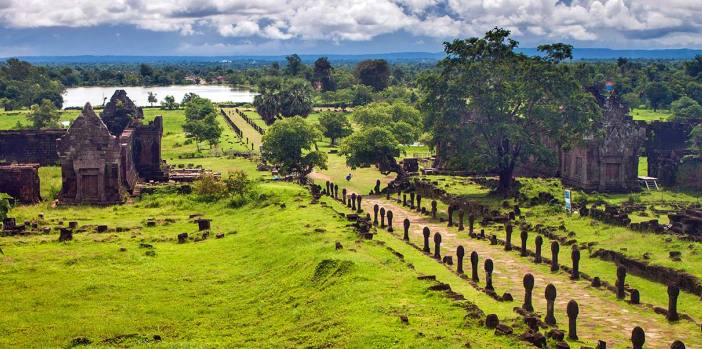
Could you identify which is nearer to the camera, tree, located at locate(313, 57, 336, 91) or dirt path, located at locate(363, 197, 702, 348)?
dirt path, located at locate(363, 197, 702, 348)

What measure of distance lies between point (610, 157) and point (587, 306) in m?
29.9

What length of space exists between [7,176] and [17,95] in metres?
93.3

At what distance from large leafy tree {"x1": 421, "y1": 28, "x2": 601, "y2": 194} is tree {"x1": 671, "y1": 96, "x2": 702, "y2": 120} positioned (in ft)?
166

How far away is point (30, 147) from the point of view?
64.2 meters

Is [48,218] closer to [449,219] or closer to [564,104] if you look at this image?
[449,219]

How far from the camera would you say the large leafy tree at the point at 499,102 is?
48094 millimetres

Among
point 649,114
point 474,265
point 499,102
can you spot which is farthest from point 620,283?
point 649,114

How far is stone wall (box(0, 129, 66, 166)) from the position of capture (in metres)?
64.1

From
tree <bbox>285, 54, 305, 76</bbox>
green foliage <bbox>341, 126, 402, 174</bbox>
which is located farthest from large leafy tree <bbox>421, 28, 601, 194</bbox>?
tree <bbox>285, 54, 305, 76</bbox>

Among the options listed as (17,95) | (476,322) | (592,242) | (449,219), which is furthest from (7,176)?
(17,95)

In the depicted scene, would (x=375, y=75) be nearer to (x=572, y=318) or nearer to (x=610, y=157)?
(x=610, y=157)

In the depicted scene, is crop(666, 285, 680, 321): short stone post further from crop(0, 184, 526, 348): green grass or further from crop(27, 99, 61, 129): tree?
crop(27, 99, 61, 129): tree

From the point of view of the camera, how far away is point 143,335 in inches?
909

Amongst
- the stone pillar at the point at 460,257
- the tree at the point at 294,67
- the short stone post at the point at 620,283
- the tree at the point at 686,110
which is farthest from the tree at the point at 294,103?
the tree at the point at 294,67
